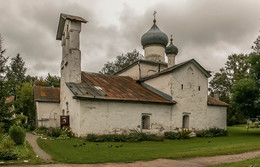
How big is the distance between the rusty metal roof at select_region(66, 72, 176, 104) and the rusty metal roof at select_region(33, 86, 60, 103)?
6.61m

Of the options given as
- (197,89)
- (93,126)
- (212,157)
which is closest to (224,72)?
(197,89)

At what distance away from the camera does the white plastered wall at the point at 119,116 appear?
1753 centimetres

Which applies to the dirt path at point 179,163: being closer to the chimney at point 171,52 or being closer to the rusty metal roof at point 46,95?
the chimney at point 171,52

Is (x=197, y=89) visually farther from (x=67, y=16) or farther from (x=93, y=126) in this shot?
(x=67, y=16)

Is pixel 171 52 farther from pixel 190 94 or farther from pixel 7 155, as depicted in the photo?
pixel 7 155

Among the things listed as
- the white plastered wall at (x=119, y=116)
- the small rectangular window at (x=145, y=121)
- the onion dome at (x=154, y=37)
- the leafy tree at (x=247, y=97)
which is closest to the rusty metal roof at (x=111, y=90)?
the white plastered wall at (x=119, y=116)

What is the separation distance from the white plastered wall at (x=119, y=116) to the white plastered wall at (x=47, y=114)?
9.99 m

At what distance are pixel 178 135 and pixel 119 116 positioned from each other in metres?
5.78

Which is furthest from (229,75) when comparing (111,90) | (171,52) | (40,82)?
(40,82)

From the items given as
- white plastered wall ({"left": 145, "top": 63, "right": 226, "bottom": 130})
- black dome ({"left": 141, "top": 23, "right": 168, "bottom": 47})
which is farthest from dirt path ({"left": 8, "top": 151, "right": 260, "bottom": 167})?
black dome ({"left": 141, "top": 23, "right": 168, "bottom": 47})

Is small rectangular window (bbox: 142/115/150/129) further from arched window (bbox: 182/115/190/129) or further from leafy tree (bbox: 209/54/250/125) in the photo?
leafy tree (bbox: 209/54/250/125)

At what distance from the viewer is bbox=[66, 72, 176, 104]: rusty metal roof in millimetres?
18273

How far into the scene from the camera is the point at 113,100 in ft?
61.2

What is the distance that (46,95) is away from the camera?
1086 inches
